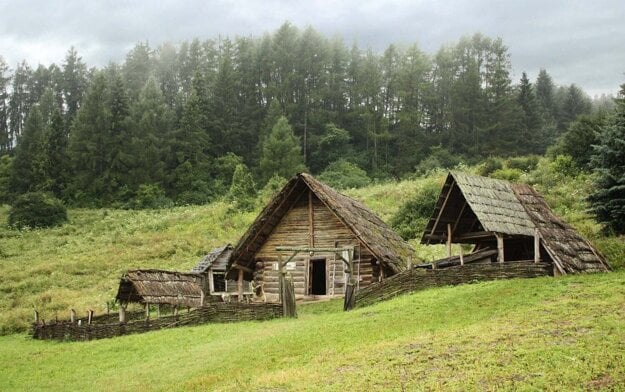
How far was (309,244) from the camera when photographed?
108 feet

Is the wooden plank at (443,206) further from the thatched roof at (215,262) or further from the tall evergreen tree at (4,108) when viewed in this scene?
the tall evergreen tree at (4,108)

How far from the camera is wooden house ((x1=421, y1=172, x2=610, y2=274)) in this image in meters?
26.0

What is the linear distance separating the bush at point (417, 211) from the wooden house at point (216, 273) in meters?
12.0

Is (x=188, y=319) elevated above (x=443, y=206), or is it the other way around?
(x=443, y=206)

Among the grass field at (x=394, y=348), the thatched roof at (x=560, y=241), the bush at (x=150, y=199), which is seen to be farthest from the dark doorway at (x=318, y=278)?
the bush at (x=150, y=199)

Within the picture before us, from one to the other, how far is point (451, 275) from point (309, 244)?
8.74m

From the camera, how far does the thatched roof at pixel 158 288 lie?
3194 centimetres

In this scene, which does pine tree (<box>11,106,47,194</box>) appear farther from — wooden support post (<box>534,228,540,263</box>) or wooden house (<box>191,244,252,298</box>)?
wooden support post (<box>534,228,540,263</box>)

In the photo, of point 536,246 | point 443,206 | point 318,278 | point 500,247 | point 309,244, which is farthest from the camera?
point 318,278

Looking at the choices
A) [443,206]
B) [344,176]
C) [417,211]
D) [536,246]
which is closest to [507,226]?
[536,246]

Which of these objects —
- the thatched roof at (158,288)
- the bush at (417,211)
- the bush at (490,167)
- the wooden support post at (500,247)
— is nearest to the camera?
the wooden support post at (500,247)

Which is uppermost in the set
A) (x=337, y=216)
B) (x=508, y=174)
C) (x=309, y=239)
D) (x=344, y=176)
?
(x=344, y=176)

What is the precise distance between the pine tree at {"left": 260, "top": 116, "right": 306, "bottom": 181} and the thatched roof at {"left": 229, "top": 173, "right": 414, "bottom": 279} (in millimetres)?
47906

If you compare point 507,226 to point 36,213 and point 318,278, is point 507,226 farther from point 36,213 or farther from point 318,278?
point 36,213
